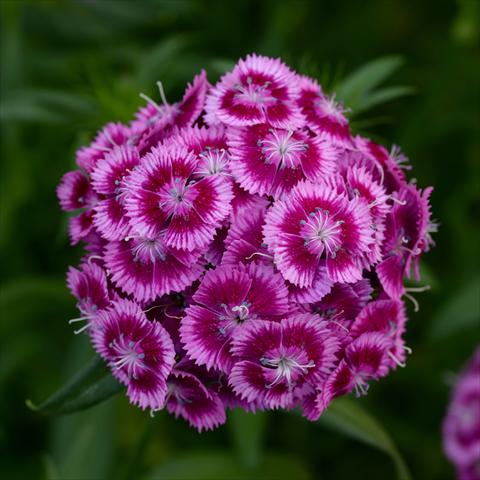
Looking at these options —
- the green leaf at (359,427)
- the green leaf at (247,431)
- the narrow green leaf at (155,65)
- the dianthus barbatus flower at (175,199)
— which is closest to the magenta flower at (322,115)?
the dianthus barbatus flower at (175,199)

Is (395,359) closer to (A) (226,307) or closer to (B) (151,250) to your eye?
(A) (226,307)

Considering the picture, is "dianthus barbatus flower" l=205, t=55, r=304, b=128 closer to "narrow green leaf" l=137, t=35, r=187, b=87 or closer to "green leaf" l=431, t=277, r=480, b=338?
"narrow green leaf" l=137, t=35, r=187, b=87

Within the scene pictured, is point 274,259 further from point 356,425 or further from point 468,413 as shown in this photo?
point 468,413

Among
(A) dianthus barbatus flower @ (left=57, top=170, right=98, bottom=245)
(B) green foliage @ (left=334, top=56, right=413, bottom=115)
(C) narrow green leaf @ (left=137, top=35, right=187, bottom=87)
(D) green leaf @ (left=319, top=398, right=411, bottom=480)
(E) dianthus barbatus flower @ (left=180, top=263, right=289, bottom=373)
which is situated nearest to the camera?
(E) dianthus barbatus flower @ (left=180, top=263, right=289, bottom=373)

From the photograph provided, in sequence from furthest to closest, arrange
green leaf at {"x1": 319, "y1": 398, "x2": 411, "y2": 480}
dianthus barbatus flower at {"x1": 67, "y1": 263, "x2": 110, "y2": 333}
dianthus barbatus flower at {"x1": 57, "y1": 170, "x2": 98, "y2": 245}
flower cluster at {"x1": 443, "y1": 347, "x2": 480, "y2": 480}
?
flower cluster at {"x1": 443, "y1": 347, "x2": 480, "y2": 480}, green leaf at {"x1": 319, "y1": 398, "x2": 411, "y2": 480}, dianthus barbatus flower at {"x1": 57, "y1": 170, "x2": 98, "y2": 245}, dianthus barbatus flower at {"x1": 67, "y1": 263, "x2": 110, "y2": 333}

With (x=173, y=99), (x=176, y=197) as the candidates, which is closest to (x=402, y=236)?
(x=176, y=197)

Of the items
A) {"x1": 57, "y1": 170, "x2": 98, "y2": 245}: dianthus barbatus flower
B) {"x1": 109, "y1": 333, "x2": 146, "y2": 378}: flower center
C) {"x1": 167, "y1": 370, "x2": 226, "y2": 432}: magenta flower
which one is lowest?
{"x1": 167, "y1": 370, "x2": 226, "y2": 432}: magenta flower

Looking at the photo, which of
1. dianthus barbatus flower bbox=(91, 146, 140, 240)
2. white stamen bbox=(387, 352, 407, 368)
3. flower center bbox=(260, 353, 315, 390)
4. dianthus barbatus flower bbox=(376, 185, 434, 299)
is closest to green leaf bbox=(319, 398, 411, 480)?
white stamen bbox=(387, 352, 407, 368)
